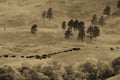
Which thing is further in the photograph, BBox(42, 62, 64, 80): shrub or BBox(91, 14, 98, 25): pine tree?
BBox(91, 14, 98, 25): pine tree

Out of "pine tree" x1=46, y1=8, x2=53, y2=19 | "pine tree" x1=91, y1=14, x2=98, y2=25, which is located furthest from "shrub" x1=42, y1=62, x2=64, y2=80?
"pine tree" x1=46, y1=8, x2=53, y2=19

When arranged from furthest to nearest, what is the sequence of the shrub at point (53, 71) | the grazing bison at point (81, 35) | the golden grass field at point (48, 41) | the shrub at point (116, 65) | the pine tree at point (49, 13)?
1. the pine tree at point (49, 13)
2. the grazing bison at point (81, 35)
3. the golden grass field at point (48, 41)
4. the shrub at point (116, 65)
5. the shrub at point (53, 71)

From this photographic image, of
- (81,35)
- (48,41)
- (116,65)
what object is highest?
(81,35)

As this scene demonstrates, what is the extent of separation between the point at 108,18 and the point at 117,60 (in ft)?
307

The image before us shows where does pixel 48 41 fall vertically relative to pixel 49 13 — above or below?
below

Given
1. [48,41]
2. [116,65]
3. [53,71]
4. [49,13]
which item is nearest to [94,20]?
[49,13]

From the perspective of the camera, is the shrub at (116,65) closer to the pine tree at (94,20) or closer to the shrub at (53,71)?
the shrub at (53,71)

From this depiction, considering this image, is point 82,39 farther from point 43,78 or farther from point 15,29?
point 43,78

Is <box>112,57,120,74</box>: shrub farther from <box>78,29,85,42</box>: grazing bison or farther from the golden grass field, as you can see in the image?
<box>78,29,85,42</box>: grazing bison

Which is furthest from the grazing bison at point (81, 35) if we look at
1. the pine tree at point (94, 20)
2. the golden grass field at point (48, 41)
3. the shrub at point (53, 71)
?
the shrub at point (53, 71)

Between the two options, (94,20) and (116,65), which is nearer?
(116,65)

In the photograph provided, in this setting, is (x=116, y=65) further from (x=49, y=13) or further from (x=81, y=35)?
(x=49, y=13)

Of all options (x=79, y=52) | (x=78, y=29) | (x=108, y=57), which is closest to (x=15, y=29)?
(x=78, y=29)

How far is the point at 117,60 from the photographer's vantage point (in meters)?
107
